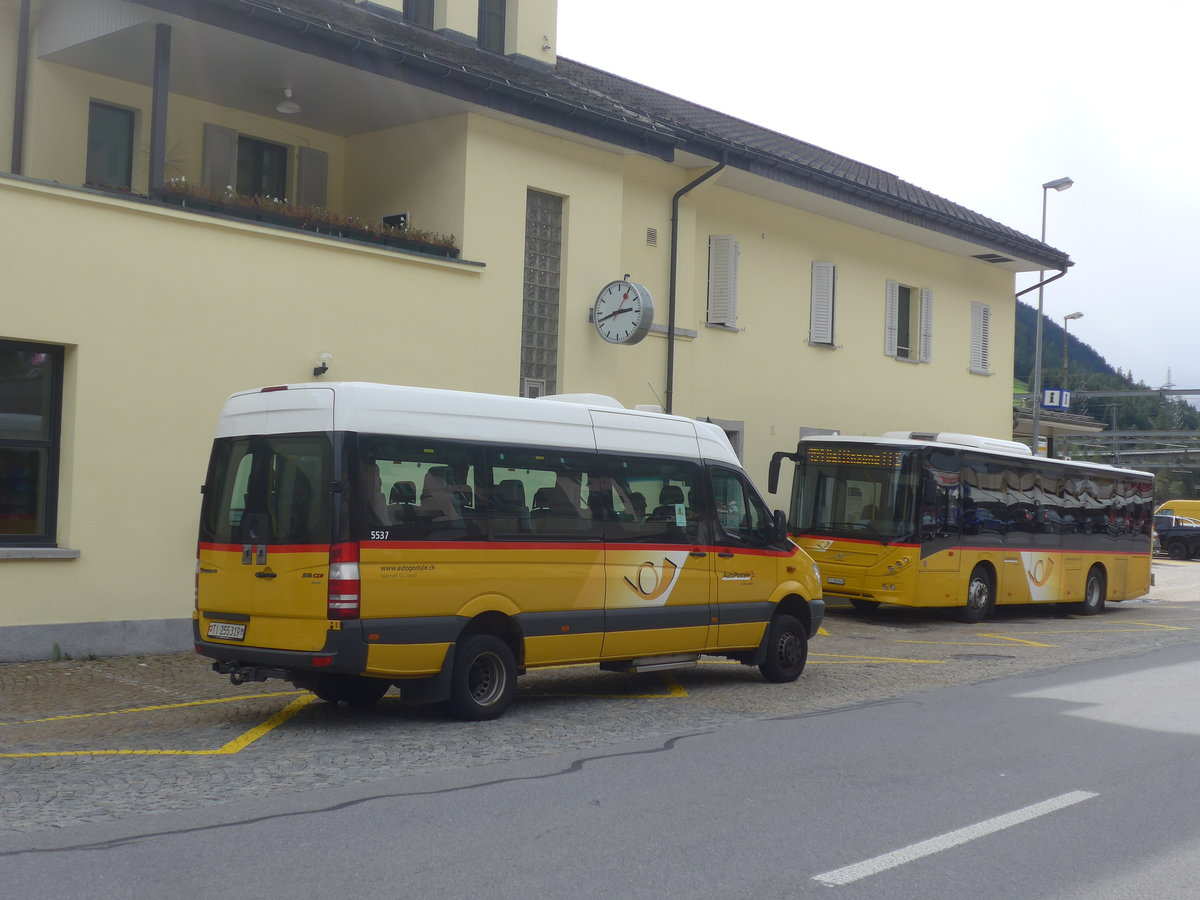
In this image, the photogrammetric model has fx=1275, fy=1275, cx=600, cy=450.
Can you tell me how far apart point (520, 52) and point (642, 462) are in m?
11.2

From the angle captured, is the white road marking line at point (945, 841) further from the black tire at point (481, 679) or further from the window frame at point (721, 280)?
the window frame at point (721, 280)

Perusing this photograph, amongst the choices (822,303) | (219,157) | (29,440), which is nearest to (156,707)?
(29,440)

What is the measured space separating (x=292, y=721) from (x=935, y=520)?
39.3ft

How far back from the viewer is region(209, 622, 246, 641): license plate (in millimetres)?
9219

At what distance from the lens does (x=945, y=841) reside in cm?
627

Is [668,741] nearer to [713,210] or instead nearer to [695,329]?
[695,329]

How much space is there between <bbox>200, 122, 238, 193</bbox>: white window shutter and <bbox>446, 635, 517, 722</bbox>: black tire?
8.85m

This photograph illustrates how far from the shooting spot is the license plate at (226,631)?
9219 mm

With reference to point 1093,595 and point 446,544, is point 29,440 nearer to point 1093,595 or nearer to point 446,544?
point 446,544

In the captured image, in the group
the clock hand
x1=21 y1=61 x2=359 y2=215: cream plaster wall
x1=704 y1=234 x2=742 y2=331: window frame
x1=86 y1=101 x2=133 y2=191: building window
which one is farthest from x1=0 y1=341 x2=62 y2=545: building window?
x1=704 y1=234 x2=742 y2=331: window frame

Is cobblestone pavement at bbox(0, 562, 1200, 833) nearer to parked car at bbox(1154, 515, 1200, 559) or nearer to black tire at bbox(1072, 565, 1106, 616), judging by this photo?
black tire at bbox(1072, 565, 1106, 616)

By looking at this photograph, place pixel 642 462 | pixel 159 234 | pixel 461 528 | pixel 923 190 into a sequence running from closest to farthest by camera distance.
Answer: pixel 461 528 < pixel 642 462 < pixel 159 234 < pixel 923 190

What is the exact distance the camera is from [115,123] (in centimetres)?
1534

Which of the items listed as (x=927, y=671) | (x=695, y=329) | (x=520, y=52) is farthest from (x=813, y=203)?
(x=927, y=671)
